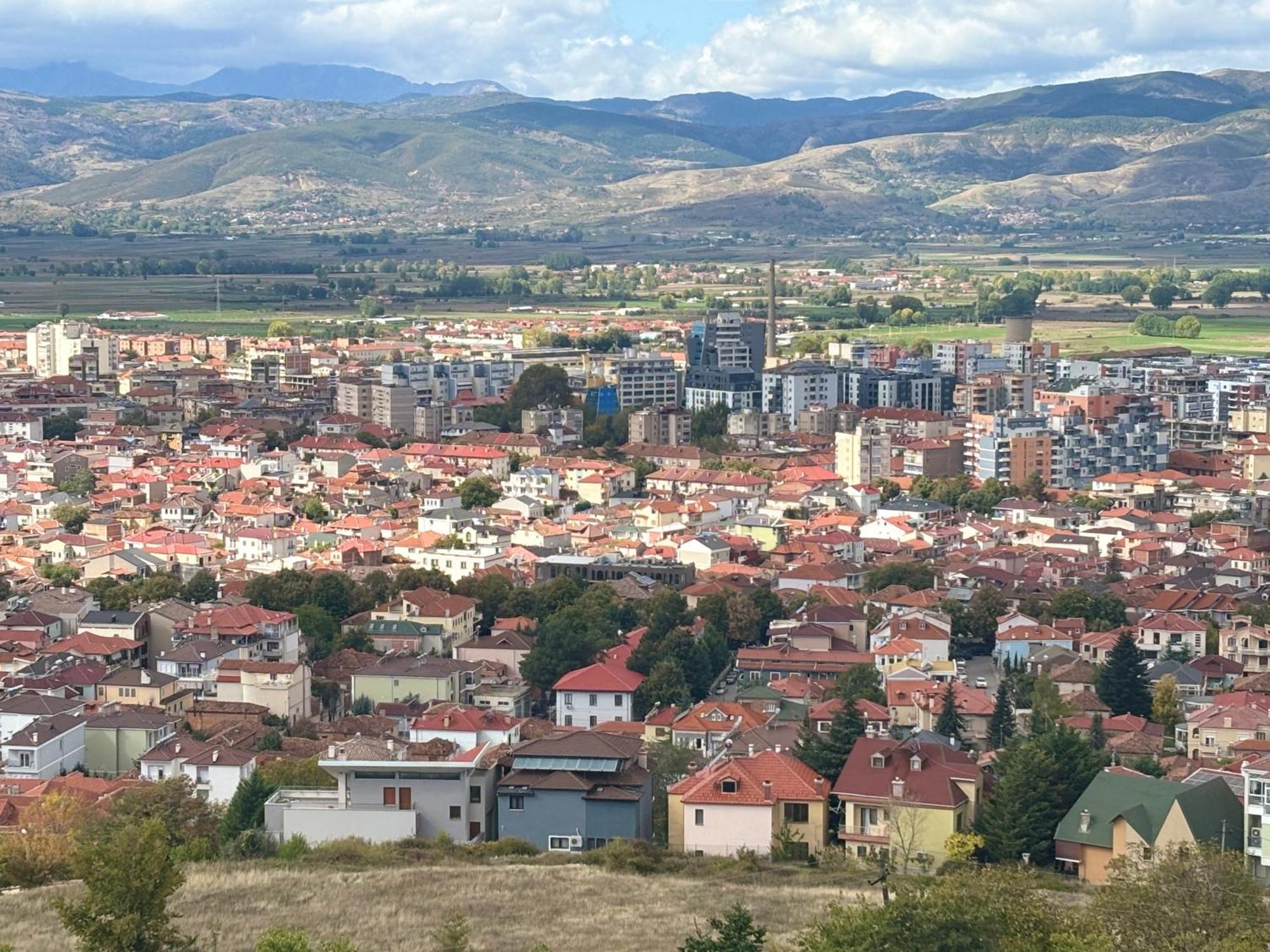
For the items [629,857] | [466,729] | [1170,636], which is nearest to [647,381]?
[1170,636]

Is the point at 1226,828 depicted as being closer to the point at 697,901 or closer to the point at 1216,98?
the point at 697,901

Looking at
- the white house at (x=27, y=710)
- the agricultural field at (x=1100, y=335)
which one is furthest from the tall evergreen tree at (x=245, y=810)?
the agricultural field at (x=1100, y=335)

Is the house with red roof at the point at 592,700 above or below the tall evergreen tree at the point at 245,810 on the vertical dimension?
below

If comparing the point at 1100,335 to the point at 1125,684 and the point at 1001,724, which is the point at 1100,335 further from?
the point at 1001,724

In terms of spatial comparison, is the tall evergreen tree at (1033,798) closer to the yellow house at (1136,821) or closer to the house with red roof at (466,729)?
the yellow house at (1136,821)

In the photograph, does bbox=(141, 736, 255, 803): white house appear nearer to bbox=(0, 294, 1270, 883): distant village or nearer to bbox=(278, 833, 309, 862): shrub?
bbox=(0, 294, 1270, 883): distant village

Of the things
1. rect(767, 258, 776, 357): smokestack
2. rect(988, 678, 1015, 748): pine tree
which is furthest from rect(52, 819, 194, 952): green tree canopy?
rect(767, 258, 776, 357): smokestack

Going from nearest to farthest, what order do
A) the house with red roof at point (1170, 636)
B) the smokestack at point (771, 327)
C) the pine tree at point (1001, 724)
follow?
1. the pine tree at point (1001, 724)
2. the house with red roof at point (1170, 636)
3. the smokestack at point (771, 327)
